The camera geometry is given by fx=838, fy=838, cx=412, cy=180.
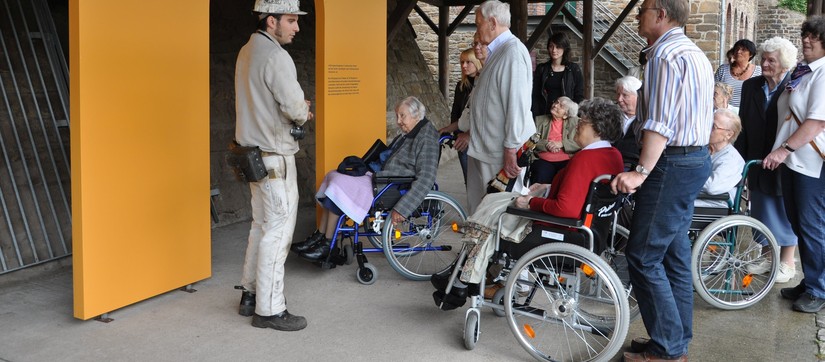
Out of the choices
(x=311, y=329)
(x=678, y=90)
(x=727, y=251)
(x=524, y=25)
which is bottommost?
(x=311, y=329)

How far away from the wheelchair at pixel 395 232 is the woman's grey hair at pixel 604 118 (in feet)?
4.43

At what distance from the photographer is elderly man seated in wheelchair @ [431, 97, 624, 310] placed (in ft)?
11.9

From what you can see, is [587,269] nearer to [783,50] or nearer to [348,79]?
[783,50]

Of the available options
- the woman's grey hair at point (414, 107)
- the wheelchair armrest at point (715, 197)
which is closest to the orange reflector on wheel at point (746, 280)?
the wheelchair armrest at point (715, 197)

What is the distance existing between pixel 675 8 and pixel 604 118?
597 mm

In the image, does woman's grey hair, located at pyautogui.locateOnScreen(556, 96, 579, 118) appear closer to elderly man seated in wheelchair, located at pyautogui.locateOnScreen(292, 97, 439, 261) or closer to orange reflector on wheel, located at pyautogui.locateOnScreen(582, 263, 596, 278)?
elderly man seated in wheelchair, located at pyautogui.locateOnScreen(292, 97, 439, 261)

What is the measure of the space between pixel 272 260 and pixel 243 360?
556 millimetres

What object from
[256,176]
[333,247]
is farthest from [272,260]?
[333,247]

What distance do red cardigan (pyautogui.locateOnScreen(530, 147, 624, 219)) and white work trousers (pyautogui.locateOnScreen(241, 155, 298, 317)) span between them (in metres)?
1.21

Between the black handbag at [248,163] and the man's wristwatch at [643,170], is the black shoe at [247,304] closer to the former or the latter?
the black handbag at [248,163]

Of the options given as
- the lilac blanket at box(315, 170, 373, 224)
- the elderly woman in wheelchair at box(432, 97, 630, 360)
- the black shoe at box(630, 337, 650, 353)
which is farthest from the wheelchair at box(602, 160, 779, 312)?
the lilac blanket at box(315, 170, 373, 224)

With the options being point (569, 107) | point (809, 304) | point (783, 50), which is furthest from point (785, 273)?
point (569, 107)

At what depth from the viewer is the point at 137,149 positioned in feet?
13.6

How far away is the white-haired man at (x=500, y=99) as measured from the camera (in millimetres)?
4371
